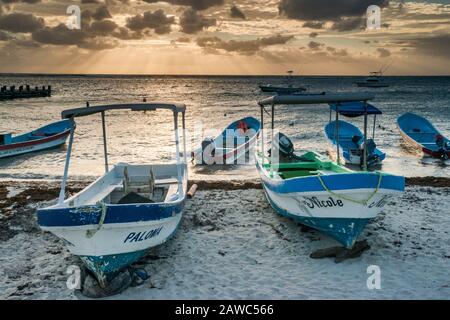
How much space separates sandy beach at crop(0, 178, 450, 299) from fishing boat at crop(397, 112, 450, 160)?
9346 millimetres

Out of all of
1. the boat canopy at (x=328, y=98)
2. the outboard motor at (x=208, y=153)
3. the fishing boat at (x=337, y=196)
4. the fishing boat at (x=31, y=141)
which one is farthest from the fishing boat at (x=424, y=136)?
the fishing boat at (x=31, y=141)

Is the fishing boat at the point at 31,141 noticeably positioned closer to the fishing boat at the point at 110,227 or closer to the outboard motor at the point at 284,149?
the fishing boat at the point at 110,227

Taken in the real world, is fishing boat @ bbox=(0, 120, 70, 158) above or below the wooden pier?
below

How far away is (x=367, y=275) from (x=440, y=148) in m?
15.0

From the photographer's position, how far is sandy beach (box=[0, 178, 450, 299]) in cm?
710

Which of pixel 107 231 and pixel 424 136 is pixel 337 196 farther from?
pixel 424 136

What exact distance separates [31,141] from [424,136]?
23094 mm

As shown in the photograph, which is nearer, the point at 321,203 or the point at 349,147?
the point at 321,203

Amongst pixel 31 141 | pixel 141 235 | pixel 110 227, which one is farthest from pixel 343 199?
pixel 31 141

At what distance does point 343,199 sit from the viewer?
7.79 meters

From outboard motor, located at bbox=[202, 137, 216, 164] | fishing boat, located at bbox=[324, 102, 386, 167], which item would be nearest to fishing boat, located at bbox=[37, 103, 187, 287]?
outboard motor, located at bbox=[202, 137, 216, 164]

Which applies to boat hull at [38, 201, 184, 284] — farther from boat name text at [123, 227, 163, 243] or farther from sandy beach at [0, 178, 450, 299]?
sandy beach at [0, 178, 450, 299]

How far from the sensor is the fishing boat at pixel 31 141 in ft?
66.8
